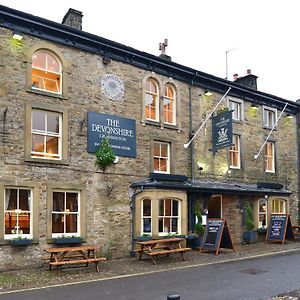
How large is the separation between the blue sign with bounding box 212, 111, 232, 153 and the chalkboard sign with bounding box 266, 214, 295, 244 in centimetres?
453

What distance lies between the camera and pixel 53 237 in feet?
48.1

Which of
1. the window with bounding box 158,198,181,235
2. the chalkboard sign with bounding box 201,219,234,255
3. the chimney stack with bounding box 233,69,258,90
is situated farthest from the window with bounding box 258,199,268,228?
the chimney stack with bounding box 233,69,258,90

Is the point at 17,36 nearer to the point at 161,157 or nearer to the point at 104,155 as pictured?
the point at 104,155

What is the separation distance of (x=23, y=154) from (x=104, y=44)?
210 inches

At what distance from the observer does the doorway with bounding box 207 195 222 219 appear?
21.3 meters

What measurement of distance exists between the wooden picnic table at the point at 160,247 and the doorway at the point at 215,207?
16.0 ft

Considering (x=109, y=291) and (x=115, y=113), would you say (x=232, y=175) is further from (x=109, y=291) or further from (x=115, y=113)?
(x=109, y=291)

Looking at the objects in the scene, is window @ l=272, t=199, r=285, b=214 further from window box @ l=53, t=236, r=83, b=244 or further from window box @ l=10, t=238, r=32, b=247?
window box @ l=10, t=238, r=32, b=247

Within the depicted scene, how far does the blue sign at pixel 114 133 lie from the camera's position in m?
16.0

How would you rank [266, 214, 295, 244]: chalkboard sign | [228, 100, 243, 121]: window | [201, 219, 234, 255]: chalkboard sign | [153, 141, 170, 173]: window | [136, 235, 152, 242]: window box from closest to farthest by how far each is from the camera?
[136, 235, 152, 242]: window box → [201, 219, 234, 255]: chalkboard sign → [153, 141, 170, 173]: window → [266, 214, 295, 244]: chalkboard sign → [228, 100, 243, 121]: window

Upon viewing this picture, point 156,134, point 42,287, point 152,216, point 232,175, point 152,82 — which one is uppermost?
point 152,82

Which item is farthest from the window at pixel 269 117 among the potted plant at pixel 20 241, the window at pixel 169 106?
the potted plant at pixel 20 241

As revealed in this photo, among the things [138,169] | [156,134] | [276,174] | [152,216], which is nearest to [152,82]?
[156,134]

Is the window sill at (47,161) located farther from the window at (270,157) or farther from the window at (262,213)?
the window at (270,157)
